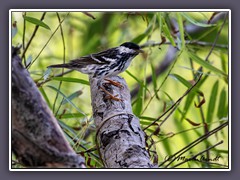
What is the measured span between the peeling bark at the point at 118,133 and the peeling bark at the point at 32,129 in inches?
11.1

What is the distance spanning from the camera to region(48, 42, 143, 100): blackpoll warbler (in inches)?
107

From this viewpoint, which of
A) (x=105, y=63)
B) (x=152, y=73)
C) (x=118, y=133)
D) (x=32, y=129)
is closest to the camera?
(x=32, y=129)

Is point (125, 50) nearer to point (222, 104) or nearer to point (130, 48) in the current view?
point (130, 48)

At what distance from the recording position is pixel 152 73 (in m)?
2.98

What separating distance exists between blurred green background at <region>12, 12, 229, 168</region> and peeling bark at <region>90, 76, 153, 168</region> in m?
0.13

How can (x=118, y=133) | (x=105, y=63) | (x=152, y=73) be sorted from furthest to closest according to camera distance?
(x=152, y=73)
(x=105, y=63)
(x=118, y=133)

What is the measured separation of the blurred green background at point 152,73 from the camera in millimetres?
2689

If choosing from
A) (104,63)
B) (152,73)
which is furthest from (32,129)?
(152,73)

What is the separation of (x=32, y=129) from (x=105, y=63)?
3.33 ft
